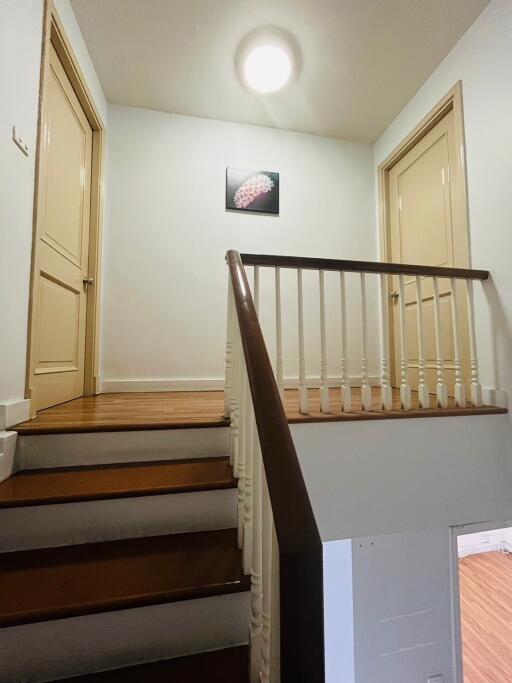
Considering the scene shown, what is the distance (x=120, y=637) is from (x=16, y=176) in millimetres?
1841

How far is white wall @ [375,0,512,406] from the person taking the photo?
1.98 meters

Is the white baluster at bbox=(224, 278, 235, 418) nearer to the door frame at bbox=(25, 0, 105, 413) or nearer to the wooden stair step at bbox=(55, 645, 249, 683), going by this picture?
the wooden stair step at bbox=(55, 645, 249, 683)

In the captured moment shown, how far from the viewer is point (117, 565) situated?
1.04 metres

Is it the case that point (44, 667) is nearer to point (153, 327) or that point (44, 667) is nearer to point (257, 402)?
point (257, 402)

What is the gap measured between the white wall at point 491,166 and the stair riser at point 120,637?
191cm

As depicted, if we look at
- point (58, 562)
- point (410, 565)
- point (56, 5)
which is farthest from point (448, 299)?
point (56, 5)

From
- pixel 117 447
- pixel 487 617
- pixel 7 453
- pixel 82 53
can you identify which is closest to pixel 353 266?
pixel 117 447

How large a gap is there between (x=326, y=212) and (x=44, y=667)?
3508 millimetres

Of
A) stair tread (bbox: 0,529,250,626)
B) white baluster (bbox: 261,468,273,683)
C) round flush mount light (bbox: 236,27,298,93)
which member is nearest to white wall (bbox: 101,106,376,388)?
round flush mount light (bbox: 236,27,298,93)

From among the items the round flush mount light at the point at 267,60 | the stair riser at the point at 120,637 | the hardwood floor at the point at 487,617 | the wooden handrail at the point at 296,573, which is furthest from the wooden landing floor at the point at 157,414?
the hardwood floor at the point at 487,617

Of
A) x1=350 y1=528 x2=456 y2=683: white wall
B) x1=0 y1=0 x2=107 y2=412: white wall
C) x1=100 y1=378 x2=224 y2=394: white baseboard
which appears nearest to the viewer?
x1=0 y1=0 x2=107 y2=412: white wall

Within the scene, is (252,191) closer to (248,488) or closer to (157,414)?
(157,414)

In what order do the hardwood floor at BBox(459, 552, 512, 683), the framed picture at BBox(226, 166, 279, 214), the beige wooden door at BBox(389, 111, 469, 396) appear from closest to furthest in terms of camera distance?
the beige wooden door at BBox(389, 111, 469, 396)
the framed picture at BBox(226, 166, 279, 214)
the hardwood floor at BBox(459, 552, 512, 683)

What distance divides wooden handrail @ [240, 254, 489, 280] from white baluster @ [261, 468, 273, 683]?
48.5 inches
